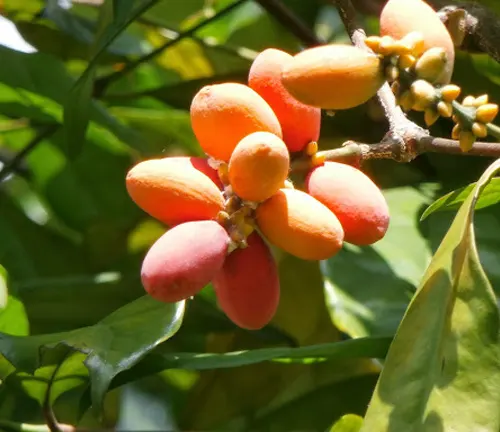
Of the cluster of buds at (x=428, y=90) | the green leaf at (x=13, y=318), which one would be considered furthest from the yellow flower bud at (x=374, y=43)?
the green leaf at (x=13, y=318)

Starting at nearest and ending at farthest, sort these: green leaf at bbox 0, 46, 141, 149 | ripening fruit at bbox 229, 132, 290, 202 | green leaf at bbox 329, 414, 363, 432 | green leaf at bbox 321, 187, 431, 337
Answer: ripening fruit at bbox 229, 132, 290, 202 → green leaf at bbox 329, 414, 363, 432 → green leaf at bbox 321, 187, 431, 337 → green leaf at bbox 0, 46, 141, 149

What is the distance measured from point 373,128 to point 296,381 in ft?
0.82

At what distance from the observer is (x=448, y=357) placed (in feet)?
1.55

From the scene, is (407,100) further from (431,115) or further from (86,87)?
(86,87)

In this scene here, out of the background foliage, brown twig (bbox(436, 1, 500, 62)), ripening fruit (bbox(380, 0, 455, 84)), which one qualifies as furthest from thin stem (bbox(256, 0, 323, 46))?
ripening fruit (bbox(380, 0, 455, 84))

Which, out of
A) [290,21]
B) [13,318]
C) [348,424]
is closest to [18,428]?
[13,318]

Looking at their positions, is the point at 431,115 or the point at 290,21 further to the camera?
the point at 290,21

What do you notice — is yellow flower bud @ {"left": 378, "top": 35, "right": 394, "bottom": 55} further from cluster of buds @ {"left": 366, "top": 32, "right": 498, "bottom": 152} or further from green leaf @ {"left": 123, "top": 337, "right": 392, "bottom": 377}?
green leaf @ {"left": 123, "top": 337, "right": 392, "bottom": 377}

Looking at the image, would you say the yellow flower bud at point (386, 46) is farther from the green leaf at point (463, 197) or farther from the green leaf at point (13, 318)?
the green leaf at point (13, 318)

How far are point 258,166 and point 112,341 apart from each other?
0.67ft

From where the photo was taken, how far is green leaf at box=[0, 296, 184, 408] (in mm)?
574

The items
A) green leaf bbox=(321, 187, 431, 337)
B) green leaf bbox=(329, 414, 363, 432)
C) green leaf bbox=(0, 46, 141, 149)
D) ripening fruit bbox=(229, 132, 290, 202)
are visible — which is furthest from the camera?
green leaf bbox=(0, 46, 141, 149)

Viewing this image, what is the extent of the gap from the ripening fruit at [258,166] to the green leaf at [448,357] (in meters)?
0.10

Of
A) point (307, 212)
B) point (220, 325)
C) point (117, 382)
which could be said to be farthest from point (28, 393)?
point (307, 212)
